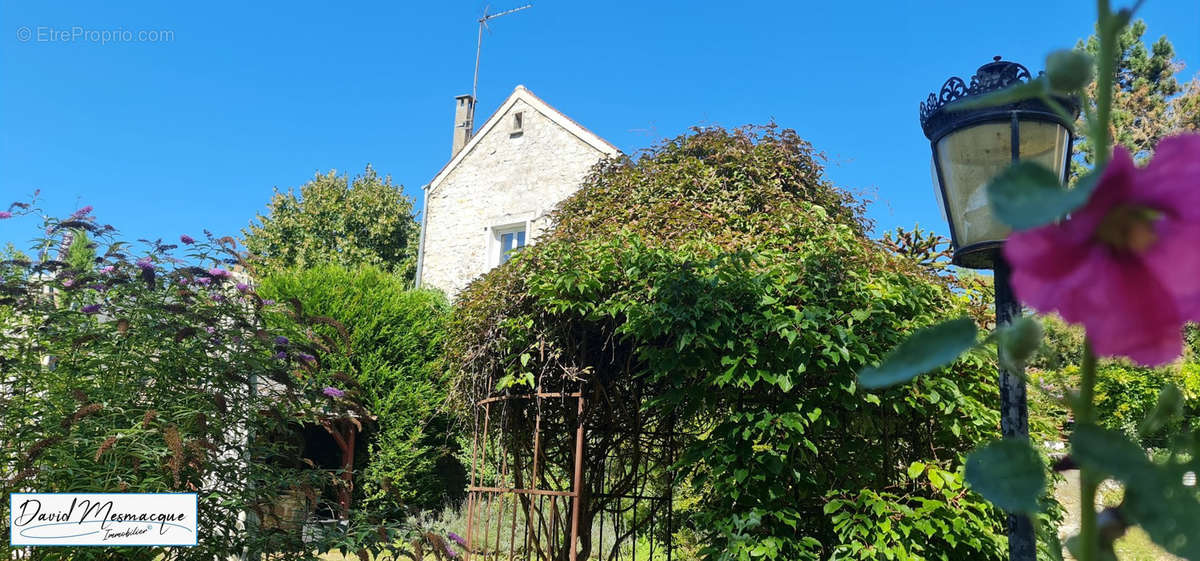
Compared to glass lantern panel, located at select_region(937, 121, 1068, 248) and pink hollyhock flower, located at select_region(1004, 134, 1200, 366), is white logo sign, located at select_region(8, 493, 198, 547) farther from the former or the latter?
pink hollyhock flower, located at select_region(1004, 134, 1200, 366)

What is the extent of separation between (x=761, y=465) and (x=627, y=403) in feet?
5.64

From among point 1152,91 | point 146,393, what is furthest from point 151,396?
point 1152,91

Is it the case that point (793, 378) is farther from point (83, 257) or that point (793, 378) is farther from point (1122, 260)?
point (83, 257)

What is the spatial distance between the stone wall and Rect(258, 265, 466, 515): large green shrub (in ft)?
3.18

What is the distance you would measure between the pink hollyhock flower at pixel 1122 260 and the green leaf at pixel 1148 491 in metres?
0.04

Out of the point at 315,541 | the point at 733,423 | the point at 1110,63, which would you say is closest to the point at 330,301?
the point at 315,541

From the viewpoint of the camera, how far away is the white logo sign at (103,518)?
2844 millimetres

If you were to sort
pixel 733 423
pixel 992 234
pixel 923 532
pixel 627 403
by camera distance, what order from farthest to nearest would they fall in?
pixel 627 403
pixel 733 423
pixel 923 532
pixel 992 234

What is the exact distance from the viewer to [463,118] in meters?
15.7

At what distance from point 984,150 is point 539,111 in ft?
34.1

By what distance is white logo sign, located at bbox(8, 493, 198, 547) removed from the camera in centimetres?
284

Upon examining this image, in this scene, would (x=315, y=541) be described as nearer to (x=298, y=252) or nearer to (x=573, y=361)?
(x=573, y=361)

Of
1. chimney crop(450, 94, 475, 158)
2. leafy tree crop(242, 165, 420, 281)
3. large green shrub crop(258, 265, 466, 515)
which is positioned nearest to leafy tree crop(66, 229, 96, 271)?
large green shrub crop(258, 265, 466, 515)

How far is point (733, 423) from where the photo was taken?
126 inches
